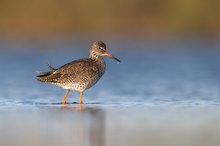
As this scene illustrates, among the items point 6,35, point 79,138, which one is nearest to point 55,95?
point 79,138

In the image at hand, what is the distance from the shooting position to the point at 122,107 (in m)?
12.2

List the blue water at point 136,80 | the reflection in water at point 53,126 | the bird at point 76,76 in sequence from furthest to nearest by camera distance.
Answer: the blue water at point 136,80 → the bird at point 76,76 → the reflection in water at point 53,126

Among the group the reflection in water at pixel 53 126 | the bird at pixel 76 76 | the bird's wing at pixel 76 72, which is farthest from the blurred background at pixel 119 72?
the bird's wing at pixel 76 72

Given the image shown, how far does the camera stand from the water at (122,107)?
9711 mm

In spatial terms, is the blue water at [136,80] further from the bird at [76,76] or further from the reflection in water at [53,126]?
the reflection in water at [53,126]

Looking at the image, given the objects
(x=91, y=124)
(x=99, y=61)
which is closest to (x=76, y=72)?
(x=99, y=61)

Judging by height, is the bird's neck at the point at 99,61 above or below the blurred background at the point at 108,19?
below

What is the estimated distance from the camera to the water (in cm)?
971

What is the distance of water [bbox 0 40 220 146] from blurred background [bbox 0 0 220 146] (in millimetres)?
14

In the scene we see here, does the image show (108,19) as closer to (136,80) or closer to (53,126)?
(136,80)

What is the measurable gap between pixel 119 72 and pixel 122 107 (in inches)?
248

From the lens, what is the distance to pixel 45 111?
11.7 meters

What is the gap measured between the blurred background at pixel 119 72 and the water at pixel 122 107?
14mm

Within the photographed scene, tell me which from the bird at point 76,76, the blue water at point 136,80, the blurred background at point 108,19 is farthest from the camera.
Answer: the blurred background at point 108,19
